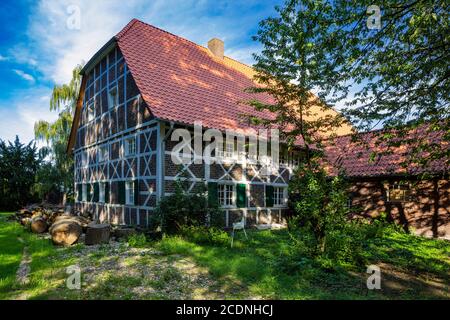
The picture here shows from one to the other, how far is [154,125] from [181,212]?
3399 millimetres

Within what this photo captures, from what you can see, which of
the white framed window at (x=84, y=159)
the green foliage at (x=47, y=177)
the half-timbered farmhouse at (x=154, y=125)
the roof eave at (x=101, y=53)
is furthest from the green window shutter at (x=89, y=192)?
the roof eave at (x=101, y=53)

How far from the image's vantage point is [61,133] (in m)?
21.0

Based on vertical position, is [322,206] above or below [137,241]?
above

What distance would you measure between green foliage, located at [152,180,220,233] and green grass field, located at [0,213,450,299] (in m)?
0.67

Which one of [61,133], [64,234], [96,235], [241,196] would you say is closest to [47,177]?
[61,133]

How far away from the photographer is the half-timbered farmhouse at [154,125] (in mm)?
10609

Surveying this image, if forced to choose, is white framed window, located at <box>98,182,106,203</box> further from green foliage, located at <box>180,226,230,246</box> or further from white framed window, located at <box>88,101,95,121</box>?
green foliage, located at <box>180,226,230,246</box>

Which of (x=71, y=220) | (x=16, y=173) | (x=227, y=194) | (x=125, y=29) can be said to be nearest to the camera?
(x=71, y=220)

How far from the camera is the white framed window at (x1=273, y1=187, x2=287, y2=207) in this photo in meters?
14.1

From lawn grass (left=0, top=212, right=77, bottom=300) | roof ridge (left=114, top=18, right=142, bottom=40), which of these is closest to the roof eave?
roof ridge (left=114, top=18, right=142, bottom=40)

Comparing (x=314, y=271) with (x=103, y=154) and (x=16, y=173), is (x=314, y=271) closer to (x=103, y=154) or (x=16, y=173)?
(x=103, y=154)
